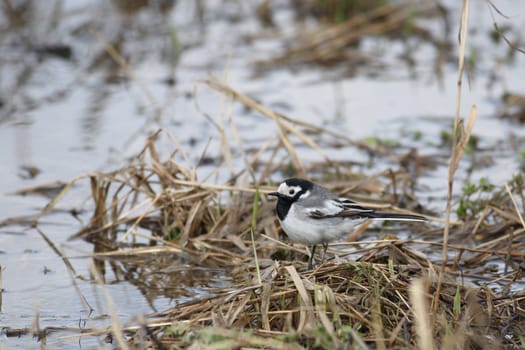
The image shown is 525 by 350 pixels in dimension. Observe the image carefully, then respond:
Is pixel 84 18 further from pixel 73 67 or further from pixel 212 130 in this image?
pixel 212 130

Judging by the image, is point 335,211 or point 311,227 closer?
point 311,227

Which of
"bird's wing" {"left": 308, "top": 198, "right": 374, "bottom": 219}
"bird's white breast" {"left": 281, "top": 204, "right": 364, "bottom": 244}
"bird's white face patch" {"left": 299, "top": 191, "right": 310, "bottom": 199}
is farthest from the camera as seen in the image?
"bird's white face patch" {"left": 299, "top": 191, "right": 310, "bottom": 199}

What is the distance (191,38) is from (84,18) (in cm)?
155

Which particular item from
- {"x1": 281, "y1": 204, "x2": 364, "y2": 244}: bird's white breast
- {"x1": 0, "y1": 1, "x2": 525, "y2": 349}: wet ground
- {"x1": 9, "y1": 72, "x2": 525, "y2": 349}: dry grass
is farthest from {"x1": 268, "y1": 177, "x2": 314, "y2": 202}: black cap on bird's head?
{"x1": 0, "y1": 1, "x2": 525, "y2": 349}: wet ground

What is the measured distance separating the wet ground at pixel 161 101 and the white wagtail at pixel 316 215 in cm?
68

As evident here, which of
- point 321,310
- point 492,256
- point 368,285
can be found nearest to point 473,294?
point 368,285

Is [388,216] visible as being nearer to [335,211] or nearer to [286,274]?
[335,211]

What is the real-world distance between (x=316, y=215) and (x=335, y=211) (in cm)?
15

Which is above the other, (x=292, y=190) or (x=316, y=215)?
(x=292, y=190)

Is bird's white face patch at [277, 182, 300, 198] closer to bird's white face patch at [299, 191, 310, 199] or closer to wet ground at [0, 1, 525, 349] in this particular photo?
bird's white face patch at [299, 191, 310, 199]

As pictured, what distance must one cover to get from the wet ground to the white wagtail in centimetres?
68

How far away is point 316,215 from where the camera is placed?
6.11 meters

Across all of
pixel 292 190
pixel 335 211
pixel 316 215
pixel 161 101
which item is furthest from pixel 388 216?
pixel 161 101

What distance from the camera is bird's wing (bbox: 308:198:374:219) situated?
6.13 m
